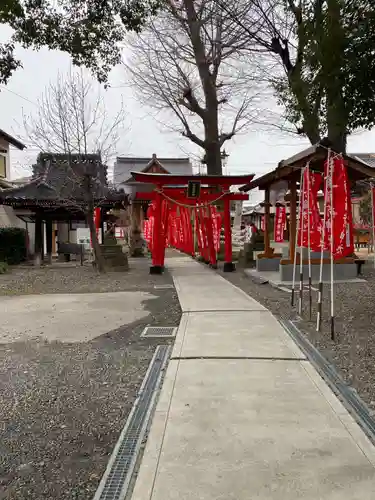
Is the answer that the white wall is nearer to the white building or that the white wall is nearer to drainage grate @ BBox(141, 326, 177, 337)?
the white building

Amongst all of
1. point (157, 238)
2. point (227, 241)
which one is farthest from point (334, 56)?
point (227, 241)

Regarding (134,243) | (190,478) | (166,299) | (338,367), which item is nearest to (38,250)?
(134,243)

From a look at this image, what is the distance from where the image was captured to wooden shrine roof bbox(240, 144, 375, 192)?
430 inches

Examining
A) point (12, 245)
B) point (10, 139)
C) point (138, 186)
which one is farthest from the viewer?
point (138, 186)

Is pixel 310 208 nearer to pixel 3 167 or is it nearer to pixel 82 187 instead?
pixel 82 187

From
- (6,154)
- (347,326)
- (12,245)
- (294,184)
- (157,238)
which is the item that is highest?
(6,154)

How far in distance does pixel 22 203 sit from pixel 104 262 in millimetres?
4782

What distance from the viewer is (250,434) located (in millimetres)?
3281

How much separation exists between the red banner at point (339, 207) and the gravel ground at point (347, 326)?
117cm

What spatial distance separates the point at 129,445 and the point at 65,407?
1029 mm

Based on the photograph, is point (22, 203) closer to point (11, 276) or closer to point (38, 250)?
point (38, 250)

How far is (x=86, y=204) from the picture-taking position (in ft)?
54.5

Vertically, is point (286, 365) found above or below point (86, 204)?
below

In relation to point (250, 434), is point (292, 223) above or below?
above
